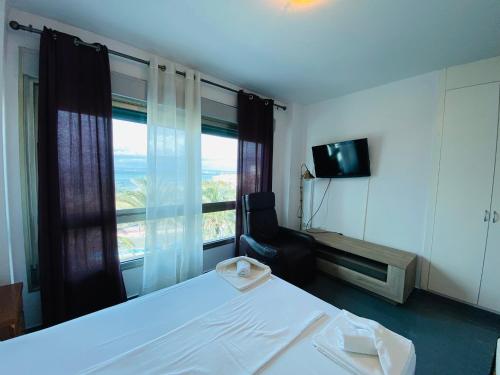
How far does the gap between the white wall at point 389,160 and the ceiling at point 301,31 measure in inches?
13.1

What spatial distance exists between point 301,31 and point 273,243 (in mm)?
2218

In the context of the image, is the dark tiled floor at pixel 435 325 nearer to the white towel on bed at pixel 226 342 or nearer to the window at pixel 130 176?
the white towel on bed at pixel 226 342

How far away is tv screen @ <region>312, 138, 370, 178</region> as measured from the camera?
108 inches

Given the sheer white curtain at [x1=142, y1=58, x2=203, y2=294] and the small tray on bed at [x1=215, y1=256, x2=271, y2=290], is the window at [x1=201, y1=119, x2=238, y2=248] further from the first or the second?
the small tray on bed at [x1=215, y1=256, x2=271, y2=290]

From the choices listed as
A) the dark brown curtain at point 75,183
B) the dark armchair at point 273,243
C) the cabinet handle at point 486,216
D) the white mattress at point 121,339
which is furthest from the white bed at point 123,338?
the cabinet handle at point 486,216

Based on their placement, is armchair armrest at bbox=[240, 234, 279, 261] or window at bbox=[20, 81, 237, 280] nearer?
window at bbox=[20, 81, 237, 280]

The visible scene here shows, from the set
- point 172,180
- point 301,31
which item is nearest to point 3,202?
point 172,180

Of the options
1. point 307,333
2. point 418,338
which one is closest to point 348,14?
point 307,333

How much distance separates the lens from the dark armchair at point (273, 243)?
2234mm

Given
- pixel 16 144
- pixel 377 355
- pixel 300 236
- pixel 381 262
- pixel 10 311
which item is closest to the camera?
pixel 377 355

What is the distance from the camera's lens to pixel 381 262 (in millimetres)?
2236

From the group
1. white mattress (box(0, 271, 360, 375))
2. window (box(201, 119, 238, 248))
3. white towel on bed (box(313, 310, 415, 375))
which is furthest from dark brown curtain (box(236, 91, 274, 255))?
white towel on bed (box(313, 310, 415, 375))

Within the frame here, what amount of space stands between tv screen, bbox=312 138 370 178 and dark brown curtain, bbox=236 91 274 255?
798 millimetres

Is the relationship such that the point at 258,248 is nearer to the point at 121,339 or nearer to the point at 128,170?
the point at 121,339
